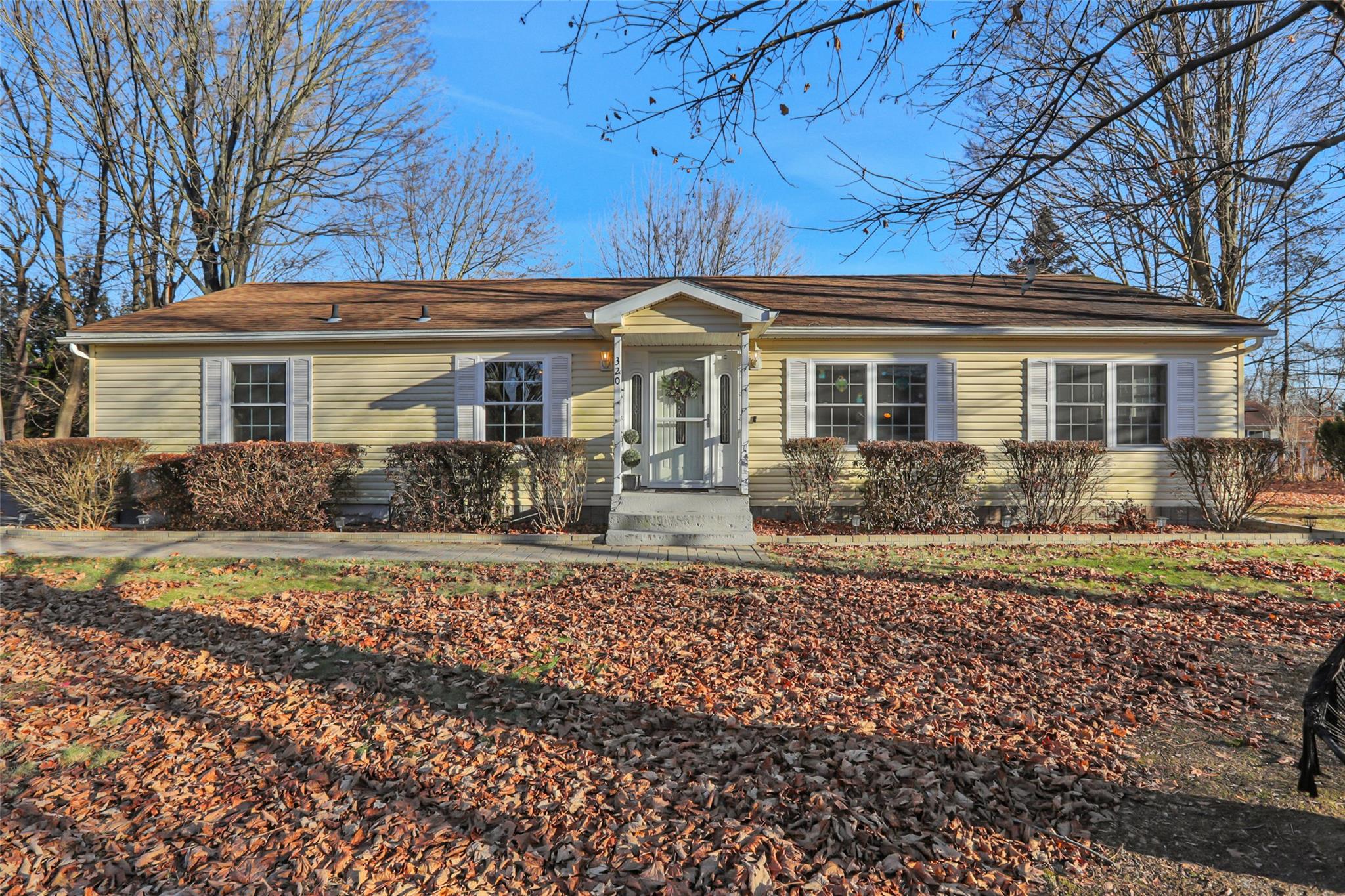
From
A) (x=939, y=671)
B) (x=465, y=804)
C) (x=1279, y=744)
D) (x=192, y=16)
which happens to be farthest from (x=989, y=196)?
(x=192, y=16)

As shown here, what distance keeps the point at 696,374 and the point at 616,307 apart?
201 centimetres

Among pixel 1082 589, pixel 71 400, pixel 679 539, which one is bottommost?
pixel 1082 589

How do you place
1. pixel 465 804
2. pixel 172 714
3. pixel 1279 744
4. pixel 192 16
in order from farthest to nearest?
1. pixel 192 16
2. pixel 172 714
3. pixel 1279 744
4. pixel 465 804

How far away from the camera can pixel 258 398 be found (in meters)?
11.4

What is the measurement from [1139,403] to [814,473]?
566 centimetres

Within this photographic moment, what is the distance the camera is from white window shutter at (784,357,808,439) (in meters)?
10.9

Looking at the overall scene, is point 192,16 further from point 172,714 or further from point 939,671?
point 939,671

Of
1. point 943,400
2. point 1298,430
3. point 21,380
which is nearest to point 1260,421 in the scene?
point 1298,430

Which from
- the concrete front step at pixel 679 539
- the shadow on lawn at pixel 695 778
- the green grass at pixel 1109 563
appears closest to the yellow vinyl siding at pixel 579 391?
the concrete front step at pixel 679 539

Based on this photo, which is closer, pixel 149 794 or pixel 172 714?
pixel 149 794

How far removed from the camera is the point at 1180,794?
2.92 metres

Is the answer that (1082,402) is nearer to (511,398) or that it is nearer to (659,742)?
(511,398)

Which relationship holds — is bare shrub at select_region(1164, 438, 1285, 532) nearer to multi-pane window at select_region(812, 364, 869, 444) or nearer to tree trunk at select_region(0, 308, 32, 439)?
multi-pane window at select_region(812, 364, 869, 444)

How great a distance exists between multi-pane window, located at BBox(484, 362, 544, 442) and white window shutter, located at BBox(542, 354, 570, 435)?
0.19m
